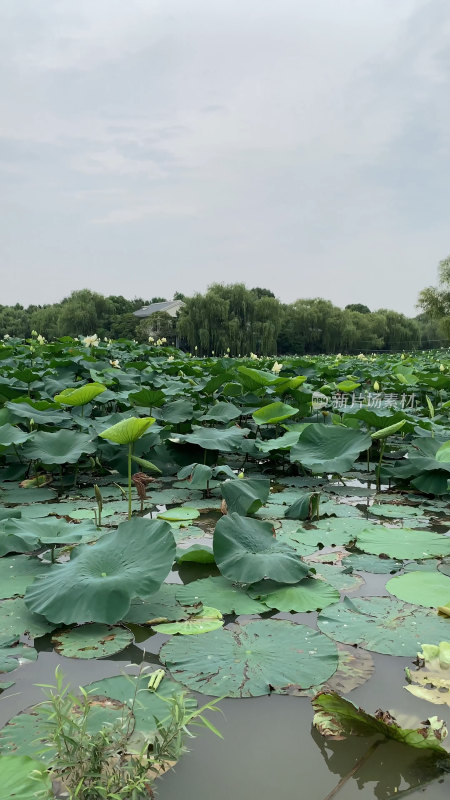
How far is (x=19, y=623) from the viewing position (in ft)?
4.45

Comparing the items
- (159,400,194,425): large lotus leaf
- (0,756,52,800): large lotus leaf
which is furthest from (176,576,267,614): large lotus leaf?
(159,400,194,425): large lotus leaf

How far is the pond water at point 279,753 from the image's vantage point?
0.88 m

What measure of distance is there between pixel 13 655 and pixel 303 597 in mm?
729

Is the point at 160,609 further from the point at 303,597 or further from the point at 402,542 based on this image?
the point at 402,542

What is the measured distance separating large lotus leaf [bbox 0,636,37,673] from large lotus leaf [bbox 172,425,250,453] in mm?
1449

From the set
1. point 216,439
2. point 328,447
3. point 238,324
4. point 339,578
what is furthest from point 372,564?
point 238,324

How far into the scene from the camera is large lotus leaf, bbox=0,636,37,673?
1.18 metres

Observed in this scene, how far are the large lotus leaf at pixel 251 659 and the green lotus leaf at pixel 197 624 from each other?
19 mm

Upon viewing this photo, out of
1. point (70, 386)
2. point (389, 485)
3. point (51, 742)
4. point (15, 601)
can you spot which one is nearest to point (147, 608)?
point (15, 601)

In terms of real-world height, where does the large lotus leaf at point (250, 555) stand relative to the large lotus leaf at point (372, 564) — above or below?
above

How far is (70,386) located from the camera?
4.26 meters

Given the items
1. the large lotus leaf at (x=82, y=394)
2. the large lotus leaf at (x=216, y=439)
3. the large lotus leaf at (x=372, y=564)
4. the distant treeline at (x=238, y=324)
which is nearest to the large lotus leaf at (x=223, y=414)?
the large lotus leaf at (x=216, y=439)

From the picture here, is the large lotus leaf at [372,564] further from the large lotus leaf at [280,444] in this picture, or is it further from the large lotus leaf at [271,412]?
Result: the large lotus leaf at [271,412]

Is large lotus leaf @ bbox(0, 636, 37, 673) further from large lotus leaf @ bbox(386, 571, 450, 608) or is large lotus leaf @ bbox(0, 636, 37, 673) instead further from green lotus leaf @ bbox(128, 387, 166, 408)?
green lotus leaf @ bbox(128, 387, 166, 408)
